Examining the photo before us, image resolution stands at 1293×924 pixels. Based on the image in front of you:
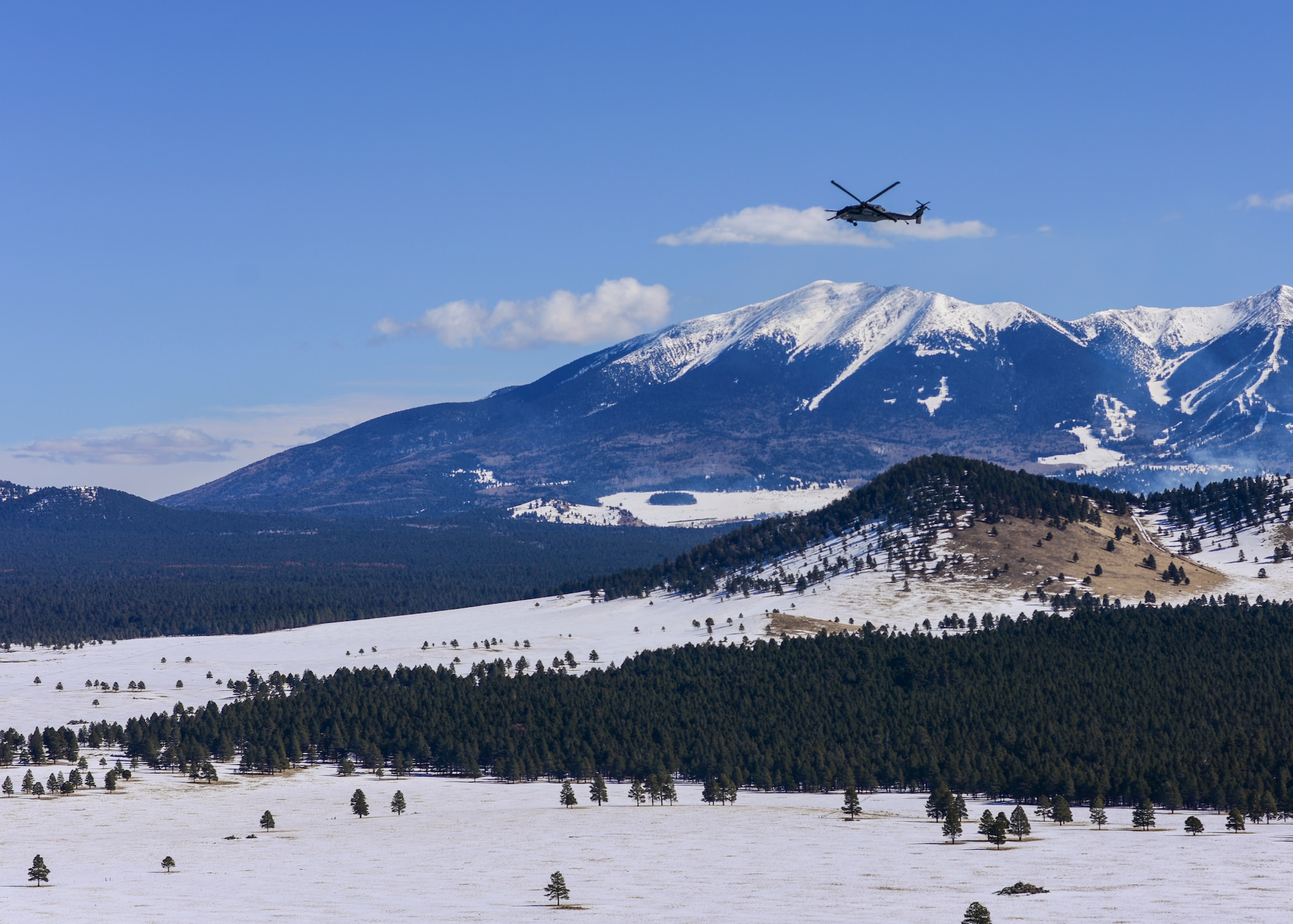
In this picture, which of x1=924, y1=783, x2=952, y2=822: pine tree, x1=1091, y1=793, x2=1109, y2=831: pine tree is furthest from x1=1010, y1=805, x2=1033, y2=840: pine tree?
x1=924, y1=783, x2=952, y2=822: pine tree

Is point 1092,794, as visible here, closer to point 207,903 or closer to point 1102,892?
point 1102,892

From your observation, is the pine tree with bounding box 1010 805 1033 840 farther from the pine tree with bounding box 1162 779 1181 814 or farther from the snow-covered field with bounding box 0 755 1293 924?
the pine tree with bounding box 1162 779 1181 814

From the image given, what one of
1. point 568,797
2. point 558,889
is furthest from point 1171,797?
point 558,889

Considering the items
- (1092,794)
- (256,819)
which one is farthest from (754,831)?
(256,819)

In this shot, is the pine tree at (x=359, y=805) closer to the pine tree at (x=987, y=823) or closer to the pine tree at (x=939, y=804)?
the pine tree at (x=939, y=804)

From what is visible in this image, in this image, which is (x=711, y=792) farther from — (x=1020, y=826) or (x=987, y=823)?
(x=1020, y=826)
